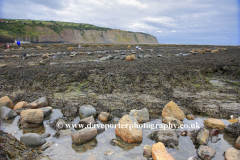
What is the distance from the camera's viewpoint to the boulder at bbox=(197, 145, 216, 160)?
2971mm

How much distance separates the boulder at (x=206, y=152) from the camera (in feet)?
9.75

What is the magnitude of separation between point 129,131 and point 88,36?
114 meters

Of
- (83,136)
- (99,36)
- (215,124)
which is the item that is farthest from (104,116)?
(99,36)

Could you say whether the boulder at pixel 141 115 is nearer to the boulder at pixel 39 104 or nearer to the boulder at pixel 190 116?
the boulder at pixel 190 116

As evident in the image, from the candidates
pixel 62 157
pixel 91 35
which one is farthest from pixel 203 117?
pixel 91 35

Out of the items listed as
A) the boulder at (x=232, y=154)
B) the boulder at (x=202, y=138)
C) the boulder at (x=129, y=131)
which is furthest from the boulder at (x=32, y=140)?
the boulder at (x=232, y=154)

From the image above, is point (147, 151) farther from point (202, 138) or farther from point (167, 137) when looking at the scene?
point (202, 138)

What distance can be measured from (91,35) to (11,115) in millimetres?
113645

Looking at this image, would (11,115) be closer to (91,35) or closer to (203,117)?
(203,117)

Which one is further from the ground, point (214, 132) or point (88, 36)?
point (88, 36)

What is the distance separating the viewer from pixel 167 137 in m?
3.50

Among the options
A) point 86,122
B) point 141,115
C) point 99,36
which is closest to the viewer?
point 86,122

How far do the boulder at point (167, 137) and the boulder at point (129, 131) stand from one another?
0.42 m

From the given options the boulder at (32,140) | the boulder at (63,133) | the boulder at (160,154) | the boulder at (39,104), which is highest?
the boulder at (39,104)
